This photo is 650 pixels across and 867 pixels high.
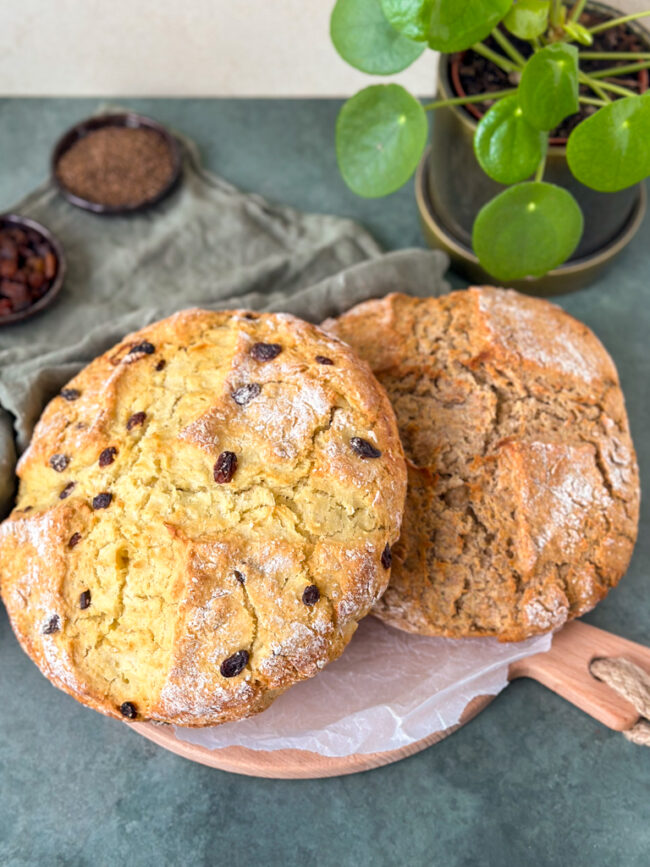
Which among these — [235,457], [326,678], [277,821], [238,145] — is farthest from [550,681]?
[238,145]

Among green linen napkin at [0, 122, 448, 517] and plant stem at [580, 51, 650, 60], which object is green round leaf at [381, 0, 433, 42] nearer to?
plant stem at [580, 51, 650, 60]

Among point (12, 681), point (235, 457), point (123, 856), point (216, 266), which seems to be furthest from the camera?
point (216, 266)

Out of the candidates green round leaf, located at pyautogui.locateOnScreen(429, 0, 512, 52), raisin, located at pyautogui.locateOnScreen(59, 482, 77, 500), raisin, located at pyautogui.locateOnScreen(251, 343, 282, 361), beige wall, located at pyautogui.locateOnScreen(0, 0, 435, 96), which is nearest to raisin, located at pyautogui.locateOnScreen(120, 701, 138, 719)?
raisin, located at pyautogui.locateOnScreen(59, 482, 77, 500)

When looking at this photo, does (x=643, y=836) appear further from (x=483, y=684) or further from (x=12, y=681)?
(x=12, y=681)

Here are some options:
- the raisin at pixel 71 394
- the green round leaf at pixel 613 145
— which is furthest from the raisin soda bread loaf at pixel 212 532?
the green round leaf at pixel 613 145

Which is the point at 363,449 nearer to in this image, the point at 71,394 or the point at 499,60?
the point at 71,394

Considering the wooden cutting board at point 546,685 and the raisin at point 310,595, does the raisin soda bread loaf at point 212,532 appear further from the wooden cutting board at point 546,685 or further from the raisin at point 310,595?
the wooden cutting board at point 546,685
